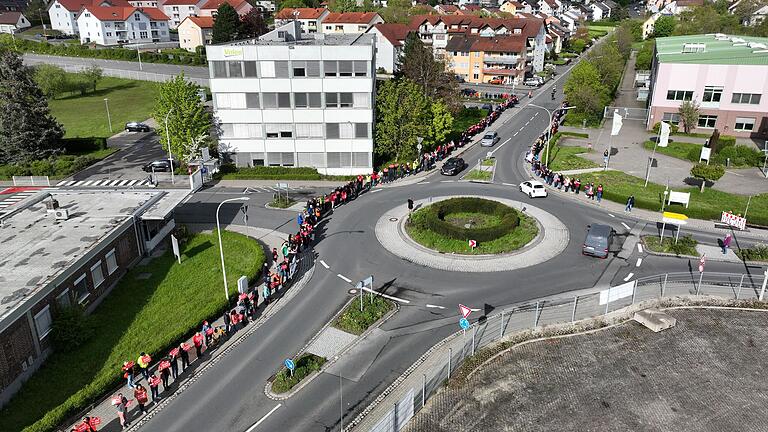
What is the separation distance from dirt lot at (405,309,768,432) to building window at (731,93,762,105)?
156 ft

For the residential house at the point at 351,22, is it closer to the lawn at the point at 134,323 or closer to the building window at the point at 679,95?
the building window at the point at 679,95

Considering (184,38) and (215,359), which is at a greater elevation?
(184,38)

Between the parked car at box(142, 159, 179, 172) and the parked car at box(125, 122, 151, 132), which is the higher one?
the parked car at box(125, 122, 151, 132)

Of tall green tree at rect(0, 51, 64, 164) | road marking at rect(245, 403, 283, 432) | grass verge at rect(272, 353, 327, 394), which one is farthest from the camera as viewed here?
tall green tree at rect(0, 51, 64, 164)

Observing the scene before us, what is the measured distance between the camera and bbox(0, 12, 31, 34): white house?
15375 centimetres

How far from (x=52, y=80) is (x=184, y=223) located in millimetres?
65315

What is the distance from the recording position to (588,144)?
213 feet

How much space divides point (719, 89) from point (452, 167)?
3700cm

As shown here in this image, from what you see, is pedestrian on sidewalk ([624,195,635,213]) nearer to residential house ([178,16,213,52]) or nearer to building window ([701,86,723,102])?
building window ([701,86,723,102])

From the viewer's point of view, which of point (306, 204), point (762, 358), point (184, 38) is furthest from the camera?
point (184, 38)

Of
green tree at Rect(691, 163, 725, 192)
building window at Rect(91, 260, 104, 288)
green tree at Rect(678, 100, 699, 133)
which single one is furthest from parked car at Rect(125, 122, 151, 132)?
green tree at Rect(678, 100, 699, 133)

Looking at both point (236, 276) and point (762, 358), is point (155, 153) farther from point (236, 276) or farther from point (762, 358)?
point (762, 358)

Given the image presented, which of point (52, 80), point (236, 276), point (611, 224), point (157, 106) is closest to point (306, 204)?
point (236, 276)

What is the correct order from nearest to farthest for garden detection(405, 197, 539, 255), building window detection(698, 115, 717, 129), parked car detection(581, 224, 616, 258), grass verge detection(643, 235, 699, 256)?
1. parked car detection(581, 224, 616, 258)
2. grass verge detection(643, 235, 699, 256)
3. garden detection(405, 197, 539, 255)
4. building window detection(698, 115, 717, 129)
